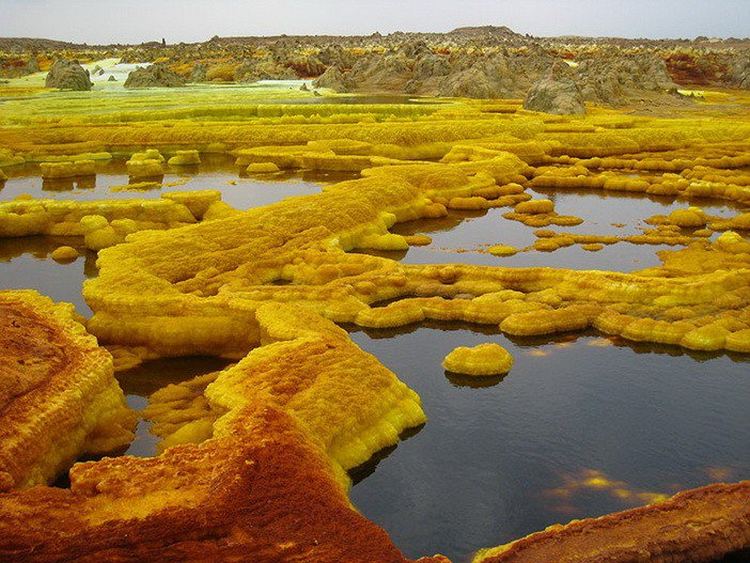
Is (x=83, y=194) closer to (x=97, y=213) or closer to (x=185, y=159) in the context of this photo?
(x=97, y=213)

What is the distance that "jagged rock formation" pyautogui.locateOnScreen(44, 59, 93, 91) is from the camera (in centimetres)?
9025

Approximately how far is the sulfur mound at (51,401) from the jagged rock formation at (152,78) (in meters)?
85.4

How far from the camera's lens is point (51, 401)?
13430 mm

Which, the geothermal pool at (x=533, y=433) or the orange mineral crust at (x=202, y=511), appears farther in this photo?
the geothermal pool at (x=533, y=433)

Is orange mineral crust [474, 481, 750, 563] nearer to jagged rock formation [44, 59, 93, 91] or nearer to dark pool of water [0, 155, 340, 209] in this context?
dark pool of water [0, 155, 340, 209]

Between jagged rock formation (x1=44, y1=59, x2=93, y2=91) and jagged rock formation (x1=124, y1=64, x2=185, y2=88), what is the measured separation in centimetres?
610

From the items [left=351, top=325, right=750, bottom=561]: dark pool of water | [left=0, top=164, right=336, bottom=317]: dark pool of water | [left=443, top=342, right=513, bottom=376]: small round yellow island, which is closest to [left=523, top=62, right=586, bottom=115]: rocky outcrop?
[left=0, top=164, right=336, bottom=317]: dark pool of water

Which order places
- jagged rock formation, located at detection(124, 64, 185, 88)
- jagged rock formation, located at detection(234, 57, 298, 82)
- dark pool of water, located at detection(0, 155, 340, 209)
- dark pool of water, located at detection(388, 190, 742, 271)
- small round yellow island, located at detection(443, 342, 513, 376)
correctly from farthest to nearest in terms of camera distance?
jagged rock formation, located at detection(234, 57, 298, 82)
jagged rock formation, located at detection(124, 64, 185, 88)
dark pool of water, located at detection(0, 155, 340, 209)
dark pool of water, located at detection(388, 190, 742, 271)
small round yellow island, located at detection(443, 342, 513, 376)

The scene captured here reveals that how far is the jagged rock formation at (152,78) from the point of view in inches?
3804

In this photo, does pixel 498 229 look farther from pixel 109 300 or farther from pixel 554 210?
pixel 109 300

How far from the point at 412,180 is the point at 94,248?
1362 centimetres

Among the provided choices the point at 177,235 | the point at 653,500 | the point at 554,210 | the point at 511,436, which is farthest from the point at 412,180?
the point at 653,500

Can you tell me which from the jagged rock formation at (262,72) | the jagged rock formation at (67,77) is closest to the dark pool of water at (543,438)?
the jagged rock formation at (67,77)

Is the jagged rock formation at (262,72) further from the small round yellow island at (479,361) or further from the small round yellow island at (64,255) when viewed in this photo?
the small round yellow island at (479,361)
